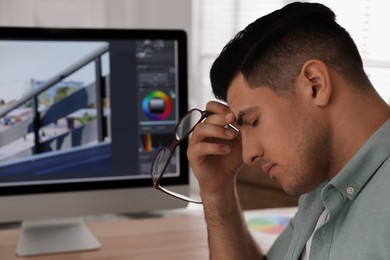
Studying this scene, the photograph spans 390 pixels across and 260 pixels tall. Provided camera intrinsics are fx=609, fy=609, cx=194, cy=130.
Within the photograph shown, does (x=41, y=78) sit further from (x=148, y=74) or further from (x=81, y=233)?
(x=81, y=233)

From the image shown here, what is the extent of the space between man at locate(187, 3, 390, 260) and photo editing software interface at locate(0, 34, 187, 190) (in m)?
0.49

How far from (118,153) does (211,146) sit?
0.34m

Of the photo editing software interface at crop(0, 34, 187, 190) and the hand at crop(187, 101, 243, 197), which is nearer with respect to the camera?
the hand at crop(187, 101, 243, 197)

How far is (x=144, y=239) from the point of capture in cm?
160

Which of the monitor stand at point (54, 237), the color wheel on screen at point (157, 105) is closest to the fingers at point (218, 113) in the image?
the color wheel on screen at point (157, 105)

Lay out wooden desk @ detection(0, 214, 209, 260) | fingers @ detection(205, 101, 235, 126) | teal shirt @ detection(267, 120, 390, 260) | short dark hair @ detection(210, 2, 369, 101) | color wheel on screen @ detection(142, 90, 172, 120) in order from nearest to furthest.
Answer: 1. teal shirt @ detection(267, 120, 390, 260)
2. short dark hair @ detection(210, 2, 369, 101)
3. fingers @ detection(205, 101, 235, 126)
4. wooden desk @ detection(0, 214, 209, 260)
5. color wheel on screen @ detection(142, 90, 172, 120)

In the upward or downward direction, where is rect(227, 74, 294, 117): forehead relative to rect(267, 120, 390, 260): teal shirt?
upward

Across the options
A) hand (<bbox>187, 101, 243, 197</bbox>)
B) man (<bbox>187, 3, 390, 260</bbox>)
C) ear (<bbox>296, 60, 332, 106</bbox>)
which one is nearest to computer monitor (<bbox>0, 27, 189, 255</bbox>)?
hand (<bbox>187, 101, 243, 197</bbox>)

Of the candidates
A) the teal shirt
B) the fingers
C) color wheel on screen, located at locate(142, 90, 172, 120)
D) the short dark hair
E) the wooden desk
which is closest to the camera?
the teal shirt

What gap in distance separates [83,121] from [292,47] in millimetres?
704

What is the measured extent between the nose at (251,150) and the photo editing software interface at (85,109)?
53 centimetres

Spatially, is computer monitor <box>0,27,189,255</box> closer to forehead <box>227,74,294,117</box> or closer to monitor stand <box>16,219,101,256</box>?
monitor stand <box>16,219,101,256</box>

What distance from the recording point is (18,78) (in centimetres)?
151

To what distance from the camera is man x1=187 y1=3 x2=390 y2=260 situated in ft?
3.15
